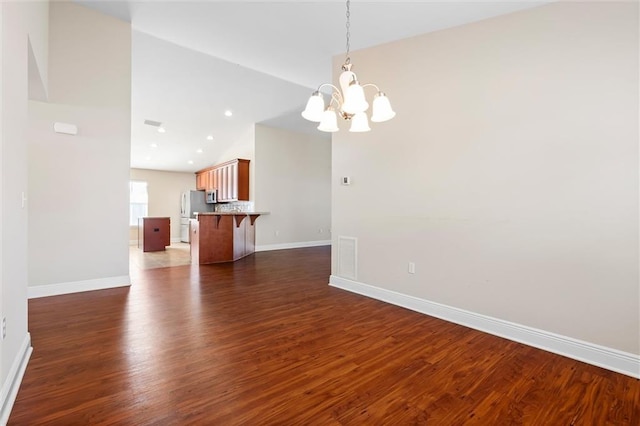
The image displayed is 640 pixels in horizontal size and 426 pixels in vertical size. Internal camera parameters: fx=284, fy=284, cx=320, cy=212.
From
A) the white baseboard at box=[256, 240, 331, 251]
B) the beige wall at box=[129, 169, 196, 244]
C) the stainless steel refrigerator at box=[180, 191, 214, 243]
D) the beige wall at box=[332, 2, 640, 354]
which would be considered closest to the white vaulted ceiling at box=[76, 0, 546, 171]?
the beige wall at box=[332, 2, 640, 354]

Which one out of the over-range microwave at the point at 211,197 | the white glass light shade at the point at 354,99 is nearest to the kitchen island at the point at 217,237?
the over-range microwave at the point at 211,197

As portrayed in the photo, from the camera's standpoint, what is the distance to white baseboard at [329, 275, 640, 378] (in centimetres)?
197

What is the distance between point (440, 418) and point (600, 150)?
2.14m

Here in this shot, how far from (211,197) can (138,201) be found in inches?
105

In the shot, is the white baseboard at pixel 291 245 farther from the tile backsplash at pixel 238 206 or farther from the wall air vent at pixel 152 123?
the wall air vent at pixel 152 123

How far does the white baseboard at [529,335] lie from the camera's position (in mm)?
1972

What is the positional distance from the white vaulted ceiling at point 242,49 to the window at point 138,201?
2764mm

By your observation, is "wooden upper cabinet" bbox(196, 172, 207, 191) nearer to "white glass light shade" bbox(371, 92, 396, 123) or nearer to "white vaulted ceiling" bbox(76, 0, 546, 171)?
"white vaulted ceiling" bbox(76, 0, 546, 171)

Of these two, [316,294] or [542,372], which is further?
[316,294]

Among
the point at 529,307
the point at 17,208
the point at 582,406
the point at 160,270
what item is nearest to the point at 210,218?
the point at 160,270

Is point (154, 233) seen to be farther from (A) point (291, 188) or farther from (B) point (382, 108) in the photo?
(B) point (382, 108)

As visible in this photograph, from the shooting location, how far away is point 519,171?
239cm

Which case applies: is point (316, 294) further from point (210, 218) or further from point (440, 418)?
point (210, 218)

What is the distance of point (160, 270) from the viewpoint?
4.91m
